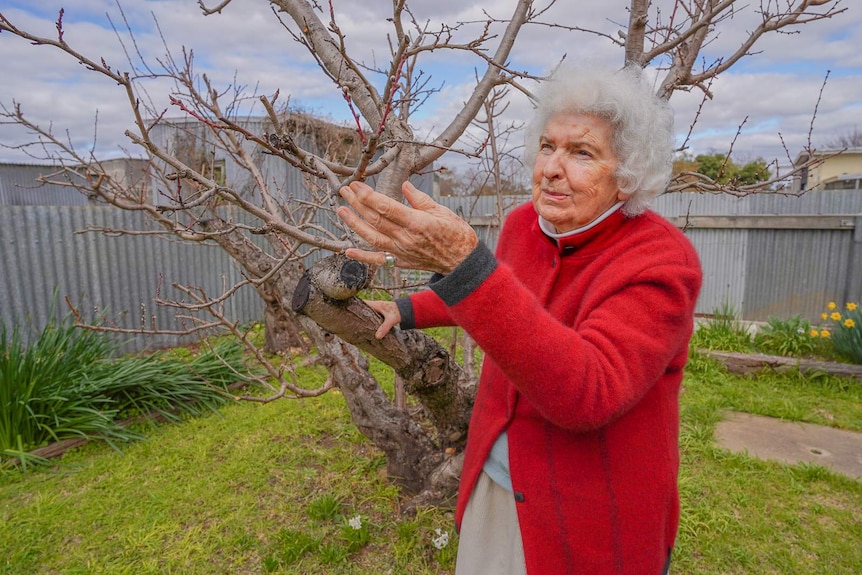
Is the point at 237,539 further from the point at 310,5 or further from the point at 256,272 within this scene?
the point at 310,5

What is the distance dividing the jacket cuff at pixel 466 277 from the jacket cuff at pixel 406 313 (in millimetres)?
827

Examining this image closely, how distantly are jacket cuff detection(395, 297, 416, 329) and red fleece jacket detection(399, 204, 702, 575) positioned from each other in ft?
1.22

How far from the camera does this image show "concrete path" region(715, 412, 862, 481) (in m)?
3.60

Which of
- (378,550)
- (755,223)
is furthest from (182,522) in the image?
(755,223)

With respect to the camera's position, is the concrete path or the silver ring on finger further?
the concrete path

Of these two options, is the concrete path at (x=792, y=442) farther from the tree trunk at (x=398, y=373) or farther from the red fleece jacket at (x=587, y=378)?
the red fleece jacket at (x=587, y=378)

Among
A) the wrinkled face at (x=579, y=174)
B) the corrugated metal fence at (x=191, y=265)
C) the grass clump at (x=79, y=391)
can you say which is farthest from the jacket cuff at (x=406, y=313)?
the corrugated metal fence at (x=191, y=265)

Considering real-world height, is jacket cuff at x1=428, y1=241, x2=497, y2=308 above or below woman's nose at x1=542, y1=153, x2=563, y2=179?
below

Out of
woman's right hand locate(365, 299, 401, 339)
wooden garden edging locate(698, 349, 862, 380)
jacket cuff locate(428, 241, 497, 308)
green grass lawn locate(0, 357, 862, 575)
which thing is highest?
jacket cuff locate(428, 241, 497, 308)

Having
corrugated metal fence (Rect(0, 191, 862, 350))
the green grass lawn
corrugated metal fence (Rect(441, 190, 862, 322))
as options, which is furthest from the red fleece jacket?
corrugated metal fence (Rect(441, 190, 862, 322))

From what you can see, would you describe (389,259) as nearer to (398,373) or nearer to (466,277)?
(466,277)

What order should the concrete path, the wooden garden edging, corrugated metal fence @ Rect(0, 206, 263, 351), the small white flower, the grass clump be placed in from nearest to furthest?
the small white flower
the grass clump
the concrete path
the wooden garden edging
corrugated metal fence @ Rect(0, 206, 263, 351)

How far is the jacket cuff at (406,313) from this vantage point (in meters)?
1.82

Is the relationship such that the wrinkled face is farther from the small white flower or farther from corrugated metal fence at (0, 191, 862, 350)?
corrugated metal fence at (0, 191, 862, 350)
